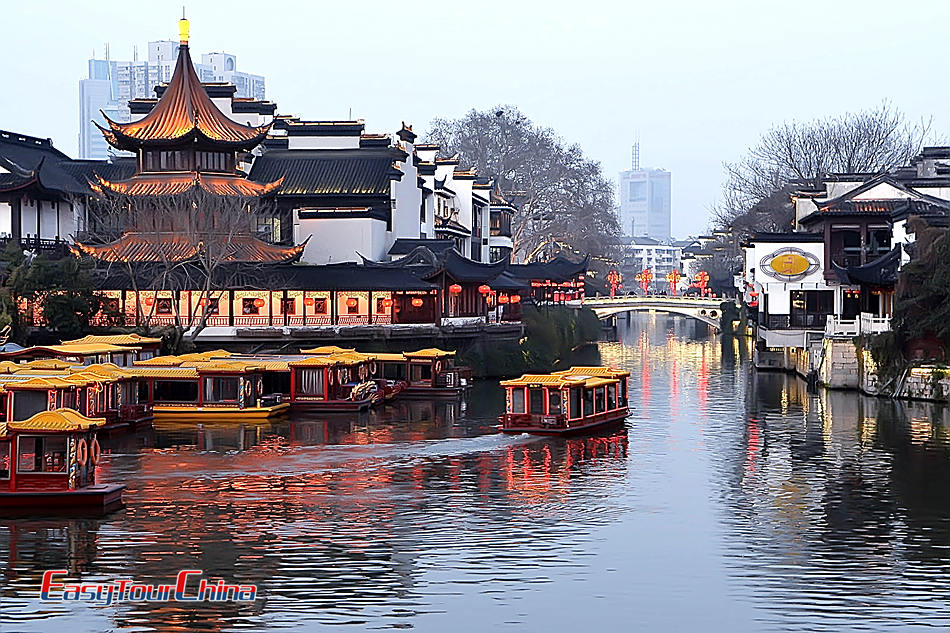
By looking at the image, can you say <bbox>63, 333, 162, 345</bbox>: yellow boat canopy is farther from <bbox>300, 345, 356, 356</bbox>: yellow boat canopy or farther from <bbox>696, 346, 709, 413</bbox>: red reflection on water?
<bbox>696, 346, 709, 413</bbox>: red reflection on water

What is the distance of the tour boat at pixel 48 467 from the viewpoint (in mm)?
34844

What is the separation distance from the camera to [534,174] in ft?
434

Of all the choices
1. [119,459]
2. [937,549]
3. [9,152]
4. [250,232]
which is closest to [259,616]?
[937,549]

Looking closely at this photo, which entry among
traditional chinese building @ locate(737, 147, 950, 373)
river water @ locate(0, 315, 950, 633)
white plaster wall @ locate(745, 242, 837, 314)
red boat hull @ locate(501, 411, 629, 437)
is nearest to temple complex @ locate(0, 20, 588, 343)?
white plaster wall @ locate(745, 242, 837, 314)

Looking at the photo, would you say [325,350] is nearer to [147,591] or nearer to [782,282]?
[782,282]

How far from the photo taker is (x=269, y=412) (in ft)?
184

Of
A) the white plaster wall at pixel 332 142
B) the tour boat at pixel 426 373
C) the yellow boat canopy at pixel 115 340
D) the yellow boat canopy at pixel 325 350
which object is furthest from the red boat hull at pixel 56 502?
the white plaster wall at pixel 332 142

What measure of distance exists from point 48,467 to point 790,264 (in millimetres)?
52303

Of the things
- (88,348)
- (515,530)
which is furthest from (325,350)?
(515,530)

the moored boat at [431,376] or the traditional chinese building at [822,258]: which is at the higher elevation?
the traditional chinese building at [822,258]

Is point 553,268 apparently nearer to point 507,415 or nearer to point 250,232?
point 250,232

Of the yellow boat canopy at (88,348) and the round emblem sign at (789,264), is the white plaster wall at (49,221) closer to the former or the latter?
the yellow boat canopy at (88,348)

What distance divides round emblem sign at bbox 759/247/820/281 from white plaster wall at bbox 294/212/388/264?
936 inches

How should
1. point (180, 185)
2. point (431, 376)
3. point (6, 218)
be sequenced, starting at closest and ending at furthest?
1. point (431, 376)
2. point (180, 185)
3. point (6, 218)
